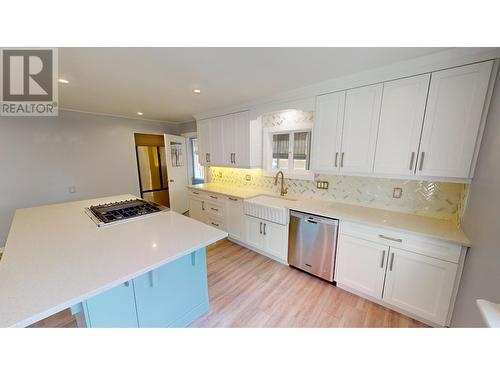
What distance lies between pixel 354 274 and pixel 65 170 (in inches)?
180

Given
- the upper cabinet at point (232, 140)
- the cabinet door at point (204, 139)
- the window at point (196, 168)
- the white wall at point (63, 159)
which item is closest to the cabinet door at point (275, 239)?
the upper cabinet at point (232, 140)

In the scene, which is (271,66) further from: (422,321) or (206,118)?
(422,321)

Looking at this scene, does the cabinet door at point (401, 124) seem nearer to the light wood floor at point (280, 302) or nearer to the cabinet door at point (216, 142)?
the light wood floor at point (280, 302)

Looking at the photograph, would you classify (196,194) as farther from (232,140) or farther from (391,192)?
(391,192)

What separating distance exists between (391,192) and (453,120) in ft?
2.67

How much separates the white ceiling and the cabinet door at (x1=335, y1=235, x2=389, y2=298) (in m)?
1.63

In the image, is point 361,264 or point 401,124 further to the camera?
point 361,264

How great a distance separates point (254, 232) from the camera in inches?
105

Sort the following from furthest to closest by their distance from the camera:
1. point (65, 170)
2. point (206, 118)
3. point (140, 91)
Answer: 1. point (206, 118)
2. point (65, 170)
3. point (140, 91)

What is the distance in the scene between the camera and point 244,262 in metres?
2.52

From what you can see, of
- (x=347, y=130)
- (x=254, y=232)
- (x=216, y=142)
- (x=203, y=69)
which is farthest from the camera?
(x=216, y=142)

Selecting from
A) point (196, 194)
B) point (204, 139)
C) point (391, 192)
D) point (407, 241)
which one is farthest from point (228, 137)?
point (407, 241)

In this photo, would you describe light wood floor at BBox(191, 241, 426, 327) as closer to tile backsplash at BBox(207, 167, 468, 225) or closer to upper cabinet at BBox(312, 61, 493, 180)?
Answer: tile backsplash at BBox(207, 167, 468, 225)
